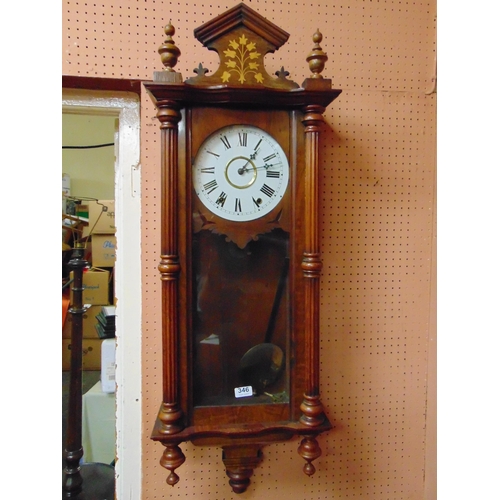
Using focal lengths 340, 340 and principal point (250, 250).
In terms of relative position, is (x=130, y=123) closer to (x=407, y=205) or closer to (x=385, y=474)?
(x=407, y=205)

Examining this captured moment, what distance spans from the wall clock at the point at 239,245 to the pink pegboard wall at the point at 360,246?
0.56ft

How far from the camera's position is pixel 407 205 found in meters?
0.99

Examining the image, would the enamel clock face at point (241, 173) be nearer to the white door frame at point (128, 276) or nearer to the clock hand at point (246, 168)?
the clock hand at point (246, 168)

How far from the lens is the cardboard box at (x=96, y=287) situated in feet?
6.67

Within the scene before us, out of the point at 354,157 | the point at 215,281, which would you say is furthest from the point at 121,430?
the point at 354,157

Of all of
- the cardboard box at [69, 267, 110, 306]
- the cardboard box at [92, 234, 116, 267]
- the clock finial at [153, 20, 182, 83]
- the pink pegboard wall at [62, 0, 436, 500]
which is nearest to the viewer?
the clock finial at [153, 20, 182, 83]

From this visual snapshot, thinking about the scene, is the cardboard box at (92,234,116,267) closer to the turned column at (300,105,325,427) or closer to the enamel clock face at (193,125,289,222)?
the enamel clock face at (193,125,289,222)

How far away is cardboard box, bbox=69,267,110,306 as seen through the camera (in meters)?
2.03

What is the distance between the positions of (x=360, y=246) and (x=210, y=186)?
1.53 feet

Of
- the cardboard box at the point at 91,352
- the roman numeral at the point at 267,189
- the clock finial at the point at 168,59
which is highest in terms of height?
the clock finial at the point at 168,59

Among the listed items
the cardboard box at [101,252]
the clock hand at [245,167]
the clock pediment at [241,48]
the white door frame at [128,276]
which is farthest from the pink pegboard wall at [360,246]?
the cardboard box at [101,252]

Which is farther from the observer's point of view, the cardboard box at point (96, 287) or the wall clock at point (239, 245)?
the cardboard box at point (96, 287)

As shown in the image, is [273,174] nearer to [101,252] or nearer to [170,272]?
[170,272]

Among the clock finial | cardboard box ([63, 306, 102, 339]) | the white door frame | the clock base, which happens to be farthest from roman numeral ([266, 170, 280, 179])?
cardboard box ([63, 306, 102, 339])
